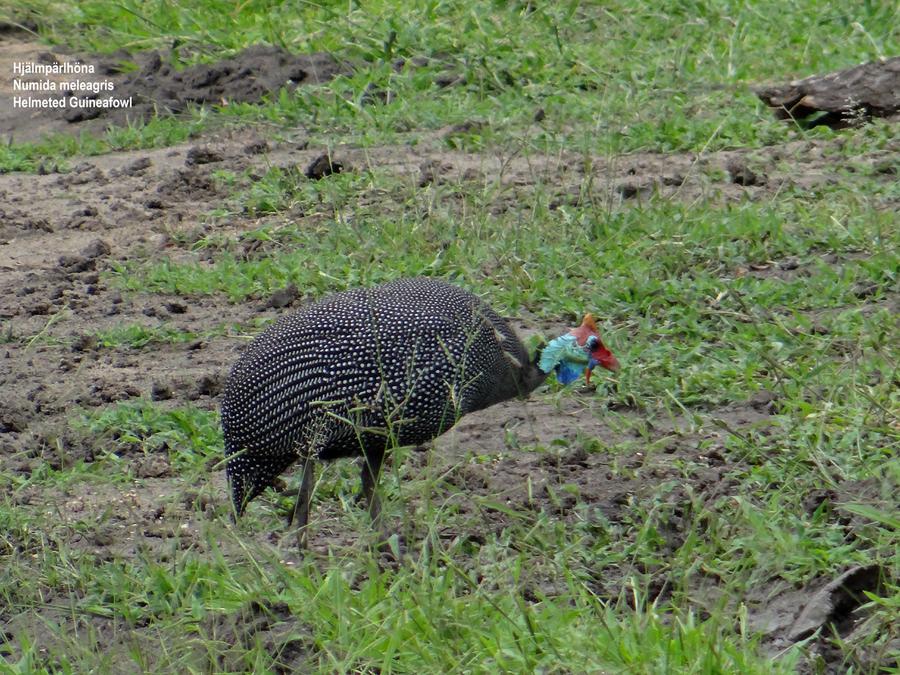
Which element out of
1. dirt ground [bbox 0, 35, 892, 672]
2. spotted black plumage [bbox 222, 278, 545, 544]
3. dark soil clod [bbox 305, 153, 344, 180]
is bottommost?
dirt ground [bbox 0, 35, 892, 672]

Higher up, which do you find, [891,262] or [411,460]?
[891,262]

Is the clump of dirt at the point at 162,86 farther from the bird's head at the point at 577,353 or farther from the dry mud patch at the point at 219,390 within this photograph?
the bird's head at the point at 577,353

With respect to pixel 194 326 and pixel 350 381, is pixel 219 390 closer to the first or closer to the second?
pixel 194 326

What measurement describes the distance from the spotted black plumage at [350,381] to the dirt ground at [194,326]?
0.21m

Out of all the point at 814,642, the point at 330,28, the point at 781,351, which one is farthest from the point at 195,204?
the point at 814,642

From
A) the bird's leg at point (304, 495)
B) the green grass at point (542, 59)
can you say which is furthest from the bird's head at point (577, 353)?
the green grass at point (542, 59)

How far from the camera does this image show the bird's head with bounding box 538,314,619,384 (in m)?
4.82

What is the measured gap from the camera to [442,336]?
4.29 metres

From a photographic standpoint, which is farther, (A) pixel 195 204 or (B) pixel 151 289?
(A) pixel 195 204

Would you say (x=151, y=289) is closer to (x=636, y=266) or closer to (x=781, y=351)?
(x=636, y=266)

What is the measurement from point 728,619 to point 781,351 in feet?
6.94

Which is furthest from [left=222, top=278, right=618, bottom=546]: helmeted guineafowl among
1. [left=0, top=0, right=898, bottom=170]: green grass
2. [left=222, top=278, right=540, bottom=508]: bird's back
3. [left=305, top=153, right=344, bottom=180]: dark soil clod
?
[left=305, top=153, right=344, bottom=180]: dark soil clod

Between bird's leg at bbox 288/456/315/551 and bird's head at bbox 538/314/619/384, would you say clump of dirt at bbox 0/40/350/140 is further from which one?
bird's leg at bbox 288/456/315/551

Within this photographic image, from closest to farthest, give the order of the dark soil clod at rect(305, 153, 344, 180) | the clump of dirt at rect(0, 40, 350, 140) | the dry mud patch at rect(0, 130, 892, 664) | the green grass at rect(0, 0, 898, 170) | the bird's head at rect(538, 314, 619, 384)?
the dry mud patch at rect(0, 130, 892, 664) → the bird's head at rect(538, 314, 619, 384) → the dark soil clod at rect(305, 153, 344, 180) → the green grass at rect(0, 0, 898, 170) → the clump of dirt at rect(0, 40, 350, 140)
